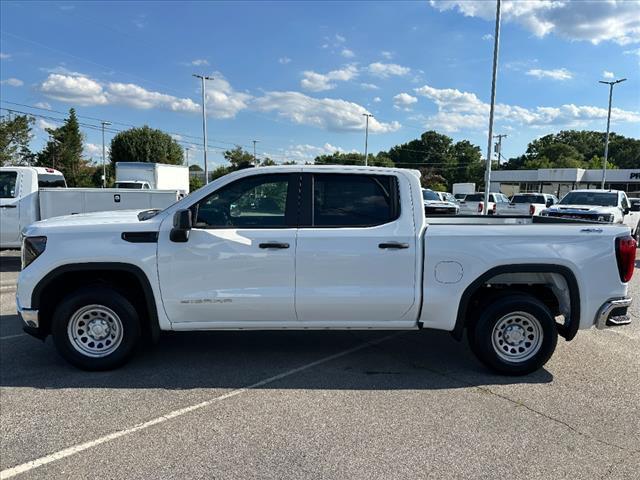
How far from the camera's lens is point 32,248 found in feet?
14.2

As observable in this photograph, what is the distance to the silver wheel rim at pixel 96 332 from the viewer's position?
4.43m

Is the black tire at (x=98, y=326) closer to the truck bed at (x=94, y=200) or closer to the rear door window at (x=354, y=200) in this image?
the rear door window at (x=354, y=200)

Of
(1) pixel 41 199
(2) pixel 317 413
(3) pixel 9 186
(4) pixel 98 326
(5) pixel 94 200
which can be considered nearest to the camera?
(2) pixel 317 413

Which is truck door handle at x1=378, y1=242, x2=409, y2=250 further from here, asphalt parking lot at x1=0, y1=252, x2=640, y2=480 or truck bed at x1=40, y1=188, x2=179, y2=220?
truck bed at x1=40, y1=188, x2=179, y2=220

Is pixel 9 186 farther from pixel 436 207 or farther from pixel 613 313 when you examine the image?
pixel 613 313

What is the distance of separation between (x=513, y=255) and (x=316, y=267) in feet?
5.81

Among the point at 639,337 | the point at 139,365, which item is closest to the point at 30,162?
the point at 139,365

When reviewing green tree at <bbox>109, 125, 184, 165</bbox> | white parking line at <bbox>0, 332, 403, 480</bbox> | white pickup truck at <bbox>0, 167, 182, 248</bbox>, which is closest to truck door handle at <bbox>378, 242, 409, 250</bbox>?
white parking line at <bbox>0, 332, 403, 480</bbox>

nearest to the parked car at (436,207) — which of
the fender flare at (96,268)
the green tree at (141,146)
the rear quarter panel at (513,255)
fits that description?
the rear quarter panel at (513,255)

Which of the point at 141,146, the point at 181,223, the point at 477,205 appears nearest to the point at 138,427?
the point at 181,223

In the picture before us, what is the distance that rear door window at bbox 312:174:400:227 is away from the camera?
4.35m

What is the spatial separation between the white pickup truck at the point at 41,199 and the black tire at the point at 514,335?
26.2 ft

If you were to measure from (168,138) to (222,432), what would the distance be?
Answer: 2462 inches

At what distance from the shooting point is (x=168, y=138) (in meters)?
61.2
